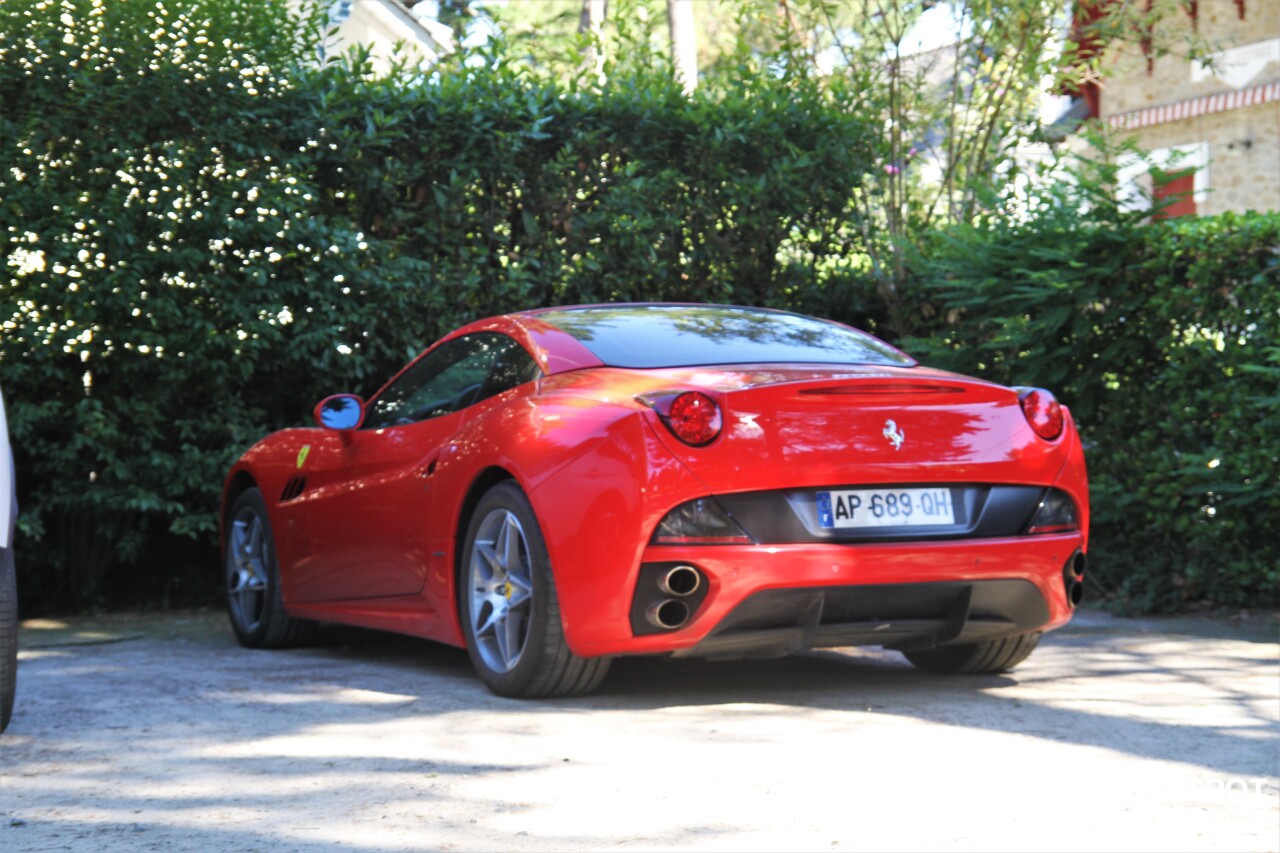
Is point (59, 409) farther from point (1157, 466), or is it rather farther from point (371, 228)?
point (1157, 466)

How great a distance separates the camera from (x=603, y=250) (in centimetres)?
1013

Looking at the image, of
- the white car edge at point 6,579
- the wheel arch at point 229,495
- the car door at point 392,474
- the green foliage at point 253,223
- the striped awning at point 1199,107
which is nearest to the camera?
the white car edge at point 6,579

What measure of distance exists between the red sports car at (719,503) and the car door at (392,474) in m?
0.02

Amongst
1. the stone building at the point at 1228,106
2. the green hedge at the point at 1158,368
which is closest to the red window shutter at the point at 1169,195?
the green hedge at the point at 1158,368

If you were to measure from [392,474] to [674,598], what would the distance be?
1.79 meters

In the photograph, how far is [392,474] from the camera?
263 inches

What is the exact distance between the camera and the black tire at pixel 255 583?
25.1ft

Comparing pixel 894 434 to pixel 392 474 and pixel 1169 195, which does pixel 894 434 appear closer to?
pixel 392 474

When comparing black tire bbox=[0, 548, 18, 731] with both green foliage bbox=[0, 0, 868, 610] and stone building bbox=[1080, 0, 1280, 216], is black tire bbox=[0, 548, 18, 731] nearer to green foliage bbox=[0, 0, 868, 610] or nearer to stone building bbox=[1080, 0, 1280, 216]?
green foliage bbox=[0, 0, 868, 610]

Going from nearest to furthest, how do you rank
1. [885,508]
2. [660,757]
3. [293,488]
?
[660,757] → [885,508] → [293,488]

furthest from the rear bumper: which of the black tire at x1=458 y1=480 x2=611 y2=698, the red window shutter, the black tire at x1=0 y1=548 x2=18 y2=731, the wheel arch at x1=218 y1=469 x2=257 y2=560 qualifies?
the red window shutter

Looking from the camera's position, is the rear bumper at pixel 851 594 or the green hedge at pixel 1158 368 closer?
the rear bumper at pixel 851 594

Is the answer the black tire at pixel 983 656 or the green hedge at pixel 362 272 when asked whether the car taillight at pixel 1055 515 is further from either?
the green hedge at pixel 362 272

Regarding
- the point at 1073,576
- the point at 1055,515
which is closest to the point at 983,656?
the point at 1073,576
